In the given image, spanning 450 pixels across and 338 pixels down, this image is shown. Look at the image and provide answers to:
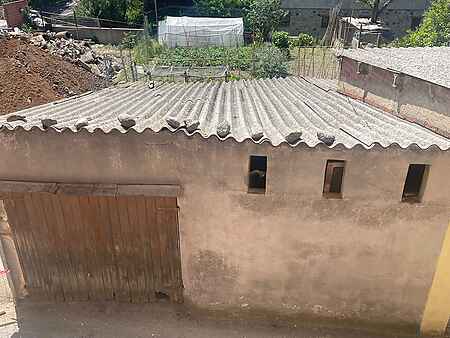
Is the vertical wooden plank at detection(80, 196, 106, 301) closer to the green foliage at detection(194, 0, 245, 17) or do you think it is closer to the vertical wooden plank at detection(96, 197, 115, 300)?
the vertical wooden plank at detection(96, 197, 115, 300)

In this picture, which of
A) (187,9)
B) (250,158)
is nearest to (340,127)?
(250,158)

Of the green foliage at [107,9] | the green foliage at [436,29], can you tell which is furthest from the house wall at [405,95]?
the green foliage at [107,9]

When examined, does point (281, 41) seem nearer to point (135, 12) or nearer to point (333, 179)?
point (135, 12)

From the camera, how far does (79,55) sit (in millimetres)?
23297

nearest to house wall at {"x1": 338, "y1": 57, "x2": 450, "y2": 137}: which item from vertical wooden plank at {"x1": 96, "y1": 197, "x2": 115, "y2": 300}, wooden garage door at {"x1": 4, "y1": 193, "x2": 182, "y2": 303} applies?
wooden garage door at {"x1": 4, "y1": 193, "x2": 182, "y2": 303}

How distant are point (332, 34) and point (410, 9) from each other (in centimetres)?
884

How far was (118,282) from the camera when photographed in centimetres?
701

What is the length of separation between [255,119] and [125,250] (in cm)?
340

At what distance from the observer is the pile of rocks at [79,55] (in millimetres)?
21938

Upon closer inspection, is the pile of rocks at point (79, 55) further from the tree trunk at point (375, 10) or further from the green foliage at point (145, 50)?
the tree trunk at point (375, 10)

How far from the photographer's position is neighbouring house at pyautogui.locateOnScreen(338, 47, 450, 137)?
22.3 feet

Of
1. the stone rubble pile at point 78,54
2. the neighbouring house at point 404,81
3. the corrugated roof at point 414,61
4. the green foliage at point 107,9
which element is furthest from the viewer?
the green foliage at point 107,9

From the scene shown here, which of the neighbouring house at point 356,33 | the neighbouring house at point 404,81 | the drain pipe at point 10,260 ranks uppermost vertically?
the neighbouring house at point 404,81

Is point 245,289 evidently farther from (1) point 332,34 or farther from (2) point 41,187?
(1) point 332,34
